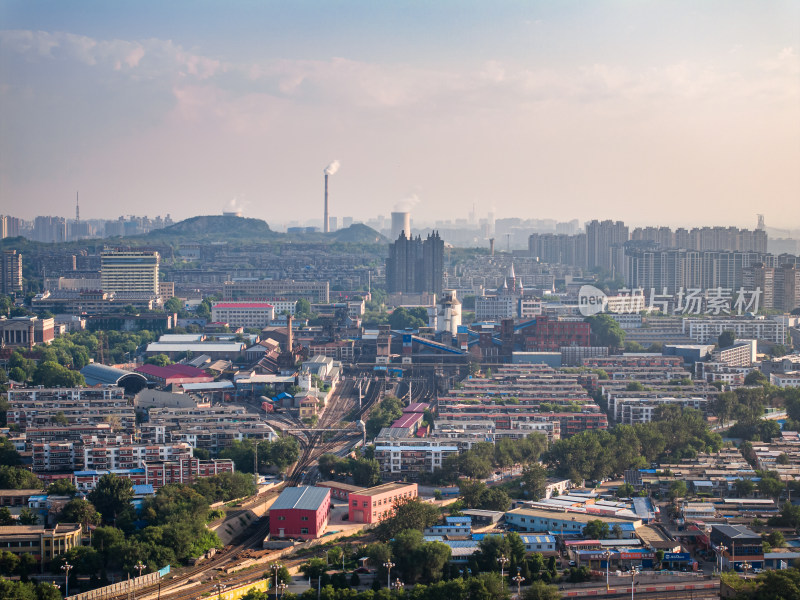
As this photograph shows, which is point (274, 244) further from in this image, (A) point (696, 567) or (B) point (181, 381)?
(A) point (696, 567)

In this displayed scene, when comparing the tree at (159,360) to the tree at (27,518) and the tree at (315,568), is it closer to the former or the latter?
the tree at (27,518)

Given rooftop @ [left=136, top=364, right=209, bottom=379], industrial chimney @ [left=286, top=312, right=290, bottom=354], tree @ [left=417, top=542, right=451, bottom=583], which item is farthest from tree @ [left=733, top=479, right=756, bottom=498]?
industrial chimney @ [left=286, top=312, right=290, bottom=354]

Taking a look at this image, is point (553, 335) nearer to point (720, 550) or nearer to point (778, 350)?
point (778, 350)

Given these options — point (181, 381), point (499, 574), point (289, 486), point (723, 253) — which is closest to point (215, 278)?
point (723, 253)

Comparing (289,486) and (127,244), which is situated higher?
(127,244)

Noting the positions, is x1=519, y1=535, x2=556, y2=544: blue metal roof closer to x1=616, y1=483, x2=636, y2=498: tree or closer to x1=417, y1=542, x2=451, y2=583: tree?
x1=417, y1=542, x2=451, y2=583: tree
